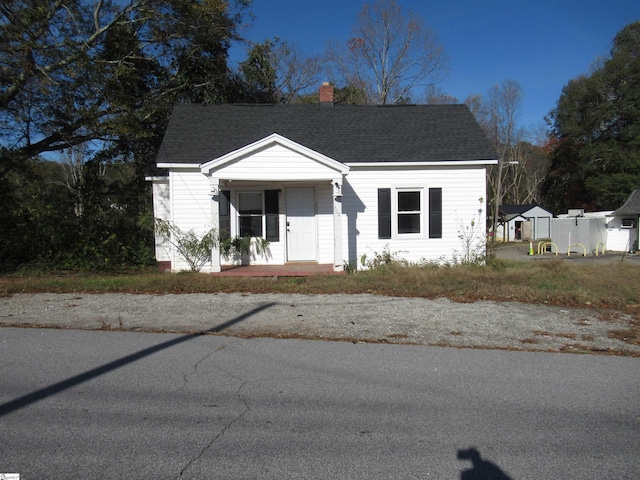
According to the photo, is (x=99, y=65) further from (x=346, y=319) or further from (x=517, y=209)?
(x=517, y=209)

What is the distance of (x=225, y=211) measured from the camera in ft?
46.5

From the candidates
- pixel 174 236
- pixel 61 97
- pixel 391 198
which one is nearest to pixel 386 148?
pixel 391 198

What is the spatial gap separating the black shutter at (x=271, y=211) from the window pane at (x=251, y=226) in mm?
266

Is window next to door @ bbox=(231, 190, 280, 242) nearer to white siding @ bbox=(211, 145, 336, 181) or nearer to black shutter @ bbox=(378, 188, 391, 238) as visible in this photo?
white siding @ bbox=(211, 145, 336, 181)

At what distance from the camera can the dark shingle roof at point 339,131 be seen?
14359 mm

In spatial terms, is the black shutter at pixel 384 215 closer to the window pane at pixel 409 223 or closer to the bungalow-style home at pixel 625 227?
the window pane at pixel 409 223

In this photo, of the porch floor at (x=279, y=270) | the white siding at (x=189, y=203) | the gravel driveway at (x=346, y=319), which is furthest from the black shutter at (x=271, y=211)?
the gravel driveway at (x=346, y=319)

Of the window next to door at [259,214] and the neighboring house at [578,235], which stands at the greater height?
the window next to door at [259,214]

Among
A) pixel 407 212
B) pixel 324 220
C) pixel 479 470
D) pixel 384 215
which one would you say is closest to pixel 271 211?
pixel 324 220

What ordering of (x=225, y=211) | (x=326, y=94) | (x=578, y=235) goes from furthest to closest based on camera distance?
(x=578, y=235), (x=326, y=94), (x=225, y=211)

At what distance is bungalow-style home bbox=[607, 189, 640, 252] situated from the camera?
27.0 meters

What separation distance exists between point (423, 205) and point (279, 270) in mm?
4831

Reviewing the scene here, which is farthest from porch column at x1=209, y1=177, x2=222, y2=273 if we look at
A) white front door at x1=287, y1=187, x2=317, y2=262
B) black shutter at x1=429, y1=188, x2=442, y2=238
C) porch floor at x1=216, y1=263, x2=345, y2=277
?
black shutter at x1=429, y1=188, x2=442, y2=238

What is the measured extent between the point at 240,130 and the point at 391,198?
5.26m
